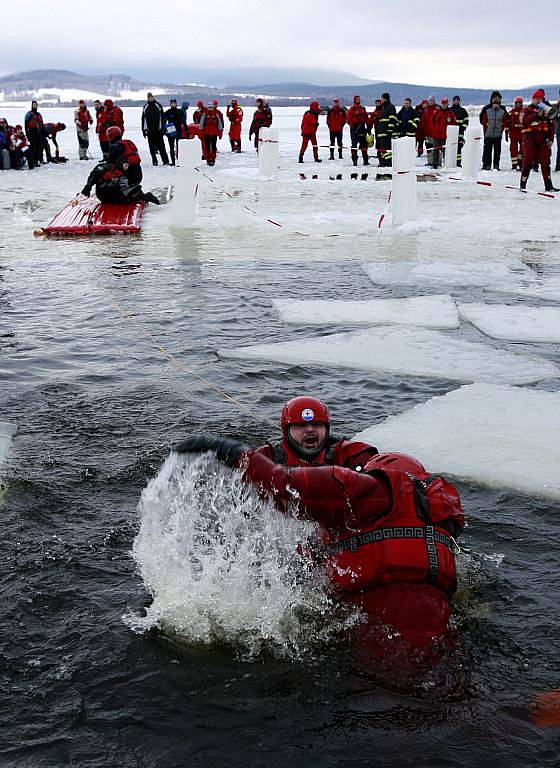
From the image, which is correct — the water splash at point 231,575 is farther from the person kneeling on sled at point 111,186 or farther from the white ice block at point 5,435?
the person kneeling on sled at point 111,186

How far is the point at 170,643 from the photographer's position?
3.62 m

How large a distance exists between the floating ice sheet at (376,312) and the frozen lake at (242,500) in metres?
0.04

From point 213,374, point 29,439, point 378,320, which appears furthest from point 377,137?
point 29,439

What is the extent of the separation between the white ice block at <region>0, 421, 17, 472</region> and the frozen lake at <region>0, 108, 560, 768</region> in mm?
51

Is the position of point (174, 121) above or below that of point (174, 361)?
above

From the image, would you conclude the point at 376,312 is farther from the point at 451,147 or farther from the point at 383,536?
the point at 451,147

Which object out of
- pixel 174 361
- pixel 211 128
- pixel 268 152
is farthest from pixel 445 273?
pixel 211 128

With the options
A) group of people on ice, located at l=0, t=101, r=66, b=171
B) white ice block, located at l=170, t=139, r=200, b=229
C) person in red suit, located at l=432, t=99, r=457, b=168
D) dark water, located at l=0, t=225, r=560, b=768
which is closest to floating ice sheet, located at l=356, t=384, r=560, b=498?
dark water, located at l=0, t=225, r=560, b=768

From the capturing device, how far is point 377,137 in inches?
813

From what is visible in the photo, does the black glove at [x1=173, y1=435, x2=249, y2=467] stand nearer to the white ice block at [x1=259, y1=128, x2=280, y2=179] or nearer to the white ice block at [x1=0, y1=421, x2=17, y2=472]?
the white ice block at [x1=0, y1=421, x2=17, y2=472]

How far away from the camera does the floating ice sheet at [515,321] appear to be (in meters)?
7.66

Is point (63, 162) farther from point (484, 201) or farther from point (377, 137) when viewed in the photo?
point (484, 201)

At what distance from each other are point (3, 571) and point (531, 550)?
2.53m

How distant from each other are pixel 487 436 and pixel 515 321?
2989 millimetres
